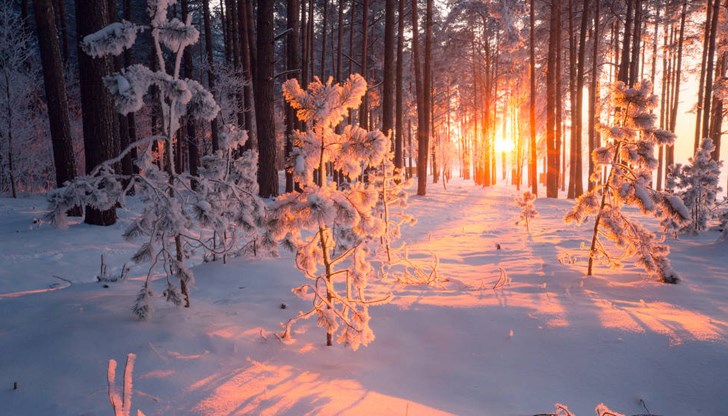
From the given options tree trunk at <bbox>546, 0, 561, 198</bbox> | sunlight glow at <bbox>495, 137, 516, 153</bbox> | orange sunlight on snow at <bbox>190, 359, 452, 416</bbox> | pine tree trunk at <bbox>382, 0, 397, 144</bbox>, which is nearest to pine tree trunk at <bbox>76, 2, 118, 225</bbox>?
orange sunlight on snow at <bbox>190, 359, 452, 416</bbox>

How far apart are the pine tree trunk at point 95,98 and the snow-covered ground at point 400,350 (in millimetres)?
4974

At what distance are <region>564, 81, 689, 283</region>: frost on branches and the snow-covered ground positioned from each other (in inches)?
16.4

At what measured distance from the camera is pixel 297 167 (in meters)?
2.86

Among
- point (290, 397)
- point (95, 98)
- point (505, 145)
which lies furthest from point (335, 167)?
point (505, 145)

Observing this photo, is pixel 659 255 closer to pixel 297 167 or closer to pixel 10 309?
pixel 297 167

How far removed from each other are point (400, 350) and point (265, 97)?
29.8ft

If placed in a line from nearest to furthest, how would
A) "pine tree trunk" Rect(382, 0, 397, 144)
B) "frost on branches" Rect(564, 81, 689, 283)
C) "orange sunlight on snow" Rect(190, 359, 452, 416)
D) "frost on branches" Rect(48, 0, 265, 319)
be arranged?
"orange sunlight on snow" Rect(190, 359, 452, 416)
"frost on branches" Rect(48, 0, 265, 319)
"frost on branches" Rect(564, 81, 689, 283)
"pine tree trunk" Rect(382, 0, 397, 144)

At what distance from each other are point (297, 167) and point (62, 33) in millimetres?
19992

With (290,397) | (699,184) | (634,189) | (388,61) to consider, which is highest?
(388,61)

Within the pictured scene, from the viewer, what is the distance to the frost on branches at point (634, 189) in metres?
4.69

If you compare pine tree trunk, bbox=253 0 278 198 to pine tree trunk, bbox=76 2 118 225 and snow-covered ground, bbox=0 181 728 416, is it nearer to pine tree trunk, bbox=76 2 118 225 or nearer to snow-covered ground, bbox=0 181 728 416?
pine tree trunk, bbox=76 2 118 225

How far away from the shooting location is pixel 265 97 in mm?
10750

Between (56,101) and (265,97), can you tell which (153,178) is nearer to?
(265,97)

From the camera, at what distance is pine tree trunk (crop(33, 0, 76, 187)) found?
9.02 metres
